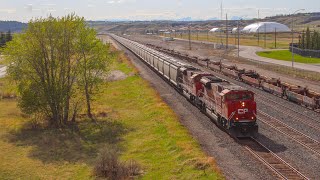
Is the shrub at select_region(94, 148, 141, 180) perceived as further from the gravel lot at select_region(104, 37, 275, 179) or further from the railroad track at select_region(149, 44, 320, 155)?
the railroad track at select_region(149, 44, 320, 155)

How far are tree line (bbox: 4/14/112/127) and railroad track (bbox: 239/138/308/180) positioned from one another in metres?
20.3

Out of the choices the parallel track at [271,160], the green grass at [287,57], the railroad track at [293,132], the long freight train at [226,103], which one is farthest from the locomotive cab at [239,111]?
the green grass at [287,57]

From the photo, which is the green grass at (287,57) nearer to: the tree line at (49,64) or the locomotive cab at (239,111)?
the tree line at (49,64)

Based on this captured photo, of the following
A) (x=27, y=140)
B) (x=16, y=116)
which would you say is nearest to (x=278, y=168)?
(x=27, y=140)

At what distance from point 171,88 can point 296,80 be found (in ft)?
64.5

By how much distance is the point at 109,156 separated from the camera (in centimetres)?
2442

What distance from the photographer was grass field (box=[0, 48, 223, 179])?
964 inches

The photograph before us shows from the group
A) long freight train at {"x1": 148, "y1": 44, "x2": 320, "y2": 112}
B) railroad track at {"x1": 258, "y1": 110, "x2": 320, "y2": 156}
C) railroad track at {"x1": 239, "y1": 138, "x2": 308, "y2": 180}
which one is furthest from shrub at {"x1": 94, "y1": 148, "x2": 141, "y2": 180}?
long freight train at {"x1": 148, "y1": 44, "x2": 320, "y2": 112}

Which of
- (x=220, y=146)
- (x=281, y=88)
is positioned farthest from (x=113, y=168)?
(x=281, y=88)

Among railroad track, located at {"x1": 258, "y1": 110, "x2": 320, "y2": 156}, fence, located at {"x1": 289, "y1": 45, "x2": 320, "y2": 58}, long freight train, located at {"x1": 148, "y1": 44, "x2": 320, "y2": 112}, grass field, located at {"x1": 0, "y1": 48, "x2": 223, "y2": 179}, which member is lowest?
grass field, located at {"x1": 0, "y1": 48, "x2": 223, "y2": 179}

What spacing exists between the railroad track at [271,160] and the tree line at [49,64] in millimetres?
20263

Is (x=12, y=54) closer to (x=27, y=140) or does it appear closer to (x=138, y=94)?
(x=27, y=140)

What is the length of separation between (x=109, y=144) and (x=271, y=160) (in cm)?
1413

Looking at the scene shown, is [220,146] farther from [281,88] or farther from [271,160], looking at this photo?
[281,88]
